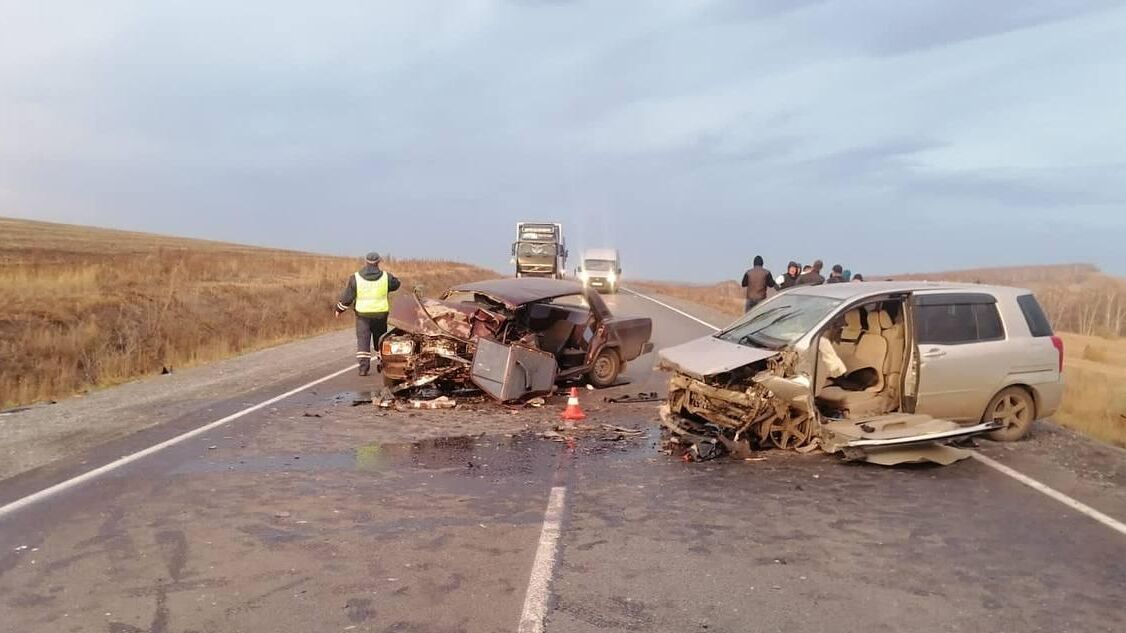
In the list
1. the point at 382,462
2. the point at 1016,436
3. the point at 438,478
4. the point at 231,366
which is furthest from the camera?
the point at 231,366

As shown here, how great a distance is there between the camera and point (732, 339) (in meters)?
8.54

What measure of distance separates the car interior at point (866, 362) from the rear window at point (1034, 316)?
4.64ft

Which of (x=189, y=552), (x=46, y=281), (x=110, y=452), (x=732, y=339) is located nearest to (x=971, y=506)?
(x=732, y=339)

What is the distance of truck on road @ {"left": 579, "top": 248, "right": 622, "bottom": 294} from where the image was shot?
132 ft

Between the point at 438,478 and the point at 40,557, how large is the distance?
9.22ft

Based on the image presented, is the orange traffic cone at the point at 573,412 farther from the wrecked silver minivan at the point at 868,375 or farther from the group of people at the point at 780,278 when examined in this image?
Answer: the group of people at the point at 780,278

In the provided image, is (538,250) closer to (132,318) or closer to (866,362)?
(132,318)

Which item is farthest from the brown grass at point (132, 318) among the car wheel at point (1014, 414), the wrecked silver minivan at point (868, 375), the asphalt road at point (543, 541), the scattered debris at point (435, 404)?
the car wheel at point (1014, 414)

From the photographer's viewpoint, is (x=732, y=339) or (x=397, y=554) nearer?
(x=397, y=554)

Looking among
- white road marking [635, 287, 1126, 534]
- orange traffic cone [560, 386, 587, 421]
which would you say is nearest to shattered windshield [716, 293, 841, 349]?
orange traffic cone [560, 386, 587, 421]

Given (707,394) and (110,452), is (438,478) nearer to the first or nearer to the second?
(707,394)

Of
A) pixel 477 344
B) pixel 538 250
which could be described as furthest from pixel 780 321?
pixel 538 250

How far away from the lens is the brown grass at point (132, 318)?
13922 mm

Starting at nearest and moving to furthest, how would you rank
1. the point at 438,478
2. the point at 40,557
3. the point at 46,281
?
1. the point at 40,557
2. the point at 438,478
3. the point at 46,281
